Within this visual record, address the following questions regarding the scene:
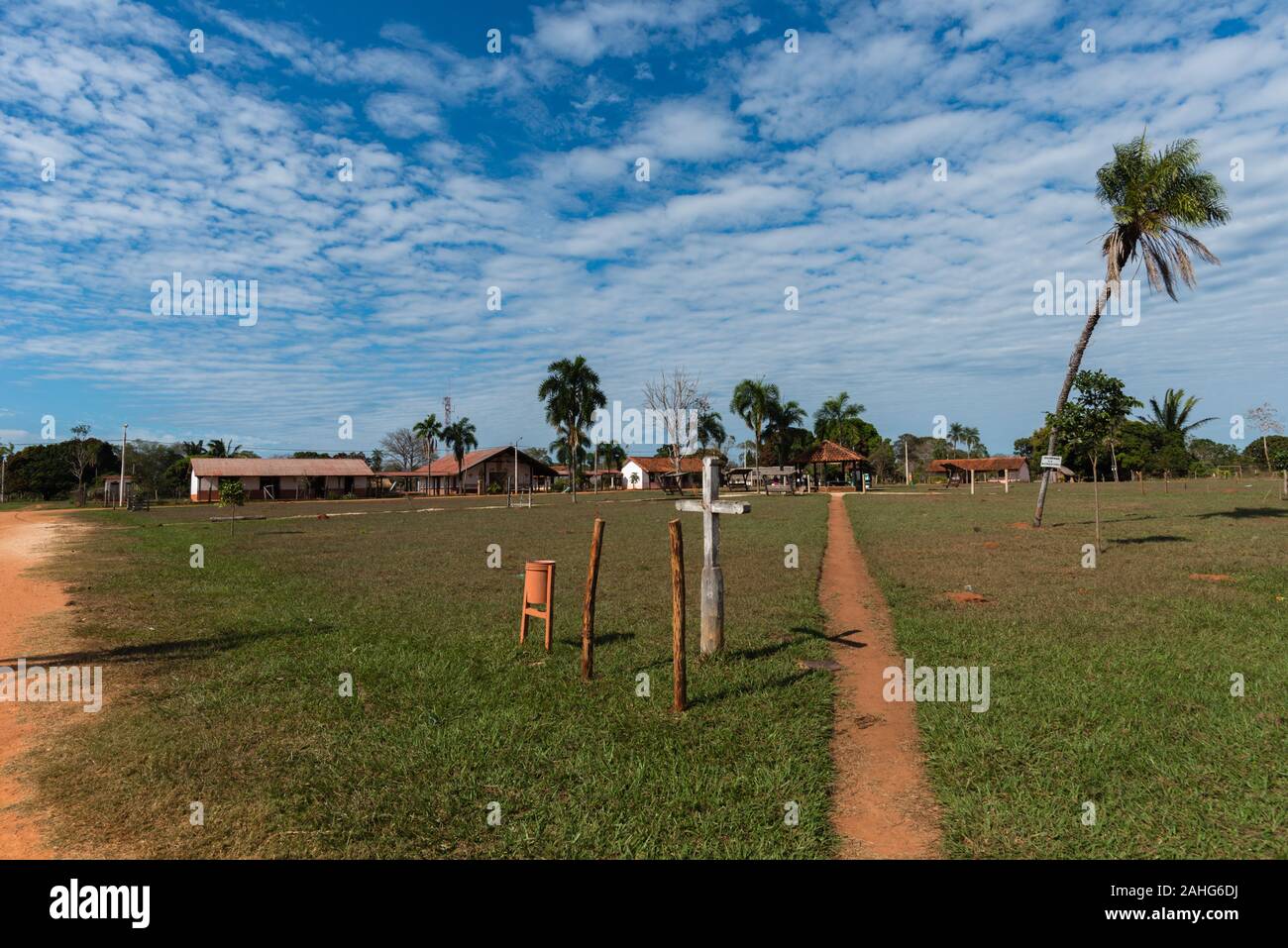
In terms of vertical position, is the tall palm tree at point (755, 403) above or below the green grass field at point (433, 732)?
above

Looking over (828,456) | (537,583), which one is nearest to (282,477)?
(828,456)

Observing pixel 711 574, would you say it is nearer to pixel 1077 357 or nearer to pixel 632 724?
pixel 632 724

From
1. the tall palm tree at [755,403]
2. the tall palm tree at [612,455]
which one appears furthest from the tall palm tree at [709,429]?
the tall palm tree at [612,455]

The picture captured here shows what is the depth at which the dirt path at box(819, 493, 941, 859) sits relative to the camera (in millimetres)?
4133

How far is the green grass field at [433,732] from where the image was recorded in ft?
13.6

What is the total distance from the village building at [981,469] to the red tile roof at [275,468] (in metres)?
72.6

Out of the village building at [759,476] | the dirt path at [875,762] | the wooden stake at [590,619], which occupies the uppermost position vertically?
the village building at [759,476]

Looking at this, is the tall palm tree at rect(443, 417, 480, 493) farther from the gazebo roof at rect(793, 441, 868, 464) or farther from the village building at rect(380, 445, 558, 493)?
the gazebo roof at rect(793, 441, 868, 464)

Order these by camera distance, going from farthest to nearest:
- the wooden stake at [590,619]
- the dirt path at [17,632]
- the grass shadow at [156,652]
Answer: the grass shadow at [156,652]
the wooden stake at [590,619]
the dirt path at [17,632]

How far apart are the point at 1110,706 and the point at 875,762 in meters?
2.54
